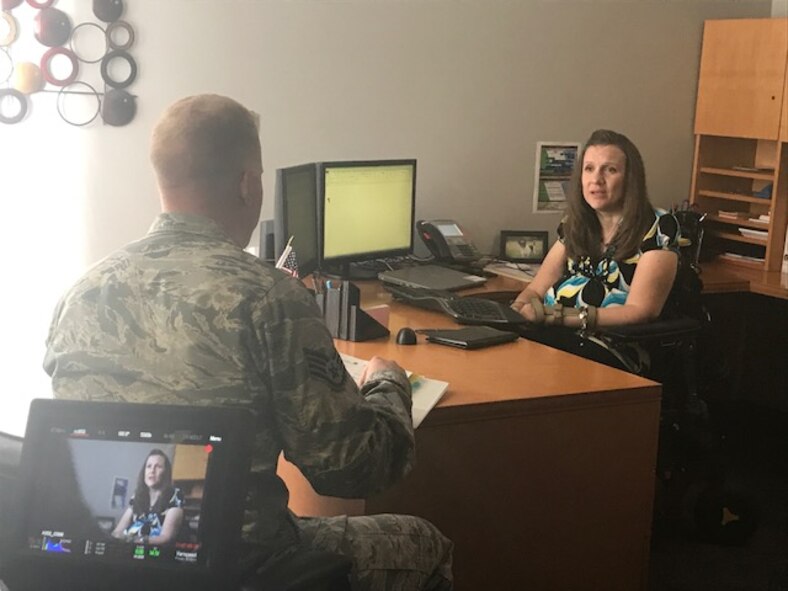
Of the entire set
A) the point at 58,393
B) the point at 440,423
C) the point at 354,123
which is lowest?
the point at 440,423

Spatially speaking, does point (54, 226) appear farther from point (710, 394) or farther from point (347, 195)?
point (710, 394)

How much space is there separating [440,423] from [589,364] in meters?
0.58

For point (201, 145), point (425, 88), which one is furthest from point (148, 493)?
point (425, 88)

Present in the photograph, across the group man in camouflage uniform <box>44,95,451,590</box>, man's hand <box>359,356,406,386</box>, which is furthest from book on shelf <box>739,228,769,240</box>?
man in camouflage uniform <box>44,95,451,590</box>

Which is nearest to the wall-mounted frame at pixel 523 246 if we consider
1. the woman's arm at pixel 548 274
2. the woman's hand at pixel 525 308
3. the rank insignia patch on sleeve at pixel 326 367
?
the woman's arm at pixel 548 274

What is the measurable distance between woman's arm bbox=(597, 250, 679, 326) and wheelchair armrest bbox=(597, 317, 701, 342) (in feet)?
0.13

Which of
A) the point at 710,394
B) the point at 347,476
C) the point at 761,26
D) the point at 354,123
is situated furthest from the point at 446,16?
the point at 347,476

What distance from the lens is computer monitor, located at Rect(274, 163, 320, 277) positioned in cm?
324

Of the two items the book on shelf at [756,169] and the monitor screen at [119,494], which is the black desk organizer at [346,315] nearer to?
the monitor screen at [119,494]

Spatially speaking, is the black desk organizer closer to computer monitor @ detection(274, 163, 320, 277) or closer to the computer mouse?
the computer mouse

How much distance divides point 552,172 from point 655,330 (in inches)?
53.1

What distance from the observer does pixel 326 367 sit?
1.67 metres

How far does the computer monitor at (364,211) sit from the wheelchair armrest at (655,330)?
95 cm

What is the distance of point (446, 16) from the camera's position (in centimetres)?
402
